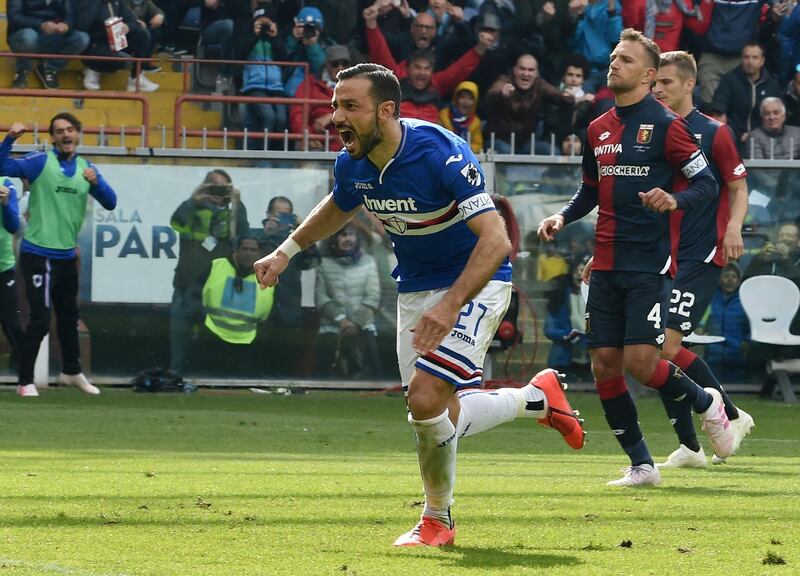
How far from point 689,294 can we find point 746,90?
8.46 m

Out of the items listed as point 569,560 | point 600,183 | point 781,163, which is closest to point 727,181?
point 600,183

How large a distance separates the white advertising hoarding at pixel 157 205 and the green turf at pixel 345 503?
9.60 feet

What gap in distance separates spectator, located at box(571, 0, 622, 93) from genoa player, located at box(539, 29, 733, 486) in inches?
387

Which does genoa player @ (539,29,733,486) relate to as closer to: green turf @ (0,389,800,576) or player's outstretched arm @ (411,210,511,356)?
green turf @ (0,389,800,576)

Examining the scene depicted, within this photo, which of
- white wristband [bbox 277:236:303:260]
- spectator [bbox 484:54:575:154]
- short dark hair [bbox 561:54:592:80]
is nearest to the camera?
white wristband [bbox 277:236:303:260]

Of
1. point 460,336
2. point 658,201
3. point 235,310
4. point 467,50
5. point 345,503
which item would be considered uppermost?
point 467,50

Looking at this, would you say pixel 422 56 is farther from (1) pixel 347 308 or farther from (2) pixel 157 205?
(2) pixel 157 205

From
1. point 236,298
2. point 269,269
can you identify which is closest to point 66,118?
point 236,298

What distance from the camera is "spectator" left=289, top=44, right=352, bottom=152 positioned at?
1606cm

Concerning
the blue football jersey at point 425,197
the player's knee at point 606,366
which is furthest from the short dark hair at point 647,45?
the blue football jersey at point 425,197

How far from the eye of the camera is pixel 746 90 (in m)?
16.8

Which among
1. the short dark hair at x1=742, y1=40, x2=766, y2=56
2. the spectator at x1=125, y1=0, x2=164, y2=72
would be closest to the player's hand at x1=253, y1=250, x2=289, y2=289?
the short dark hair at x1=742, y1=40, x2=766, y2=56

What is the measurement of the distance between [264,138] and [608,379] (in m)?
7.70

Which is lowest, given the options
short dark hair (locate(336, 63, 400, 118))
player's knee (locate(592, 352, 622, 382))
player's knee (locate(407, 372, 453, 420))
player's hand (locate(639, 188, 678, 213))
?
player's knee (locate(592, 352, 622, 382))
